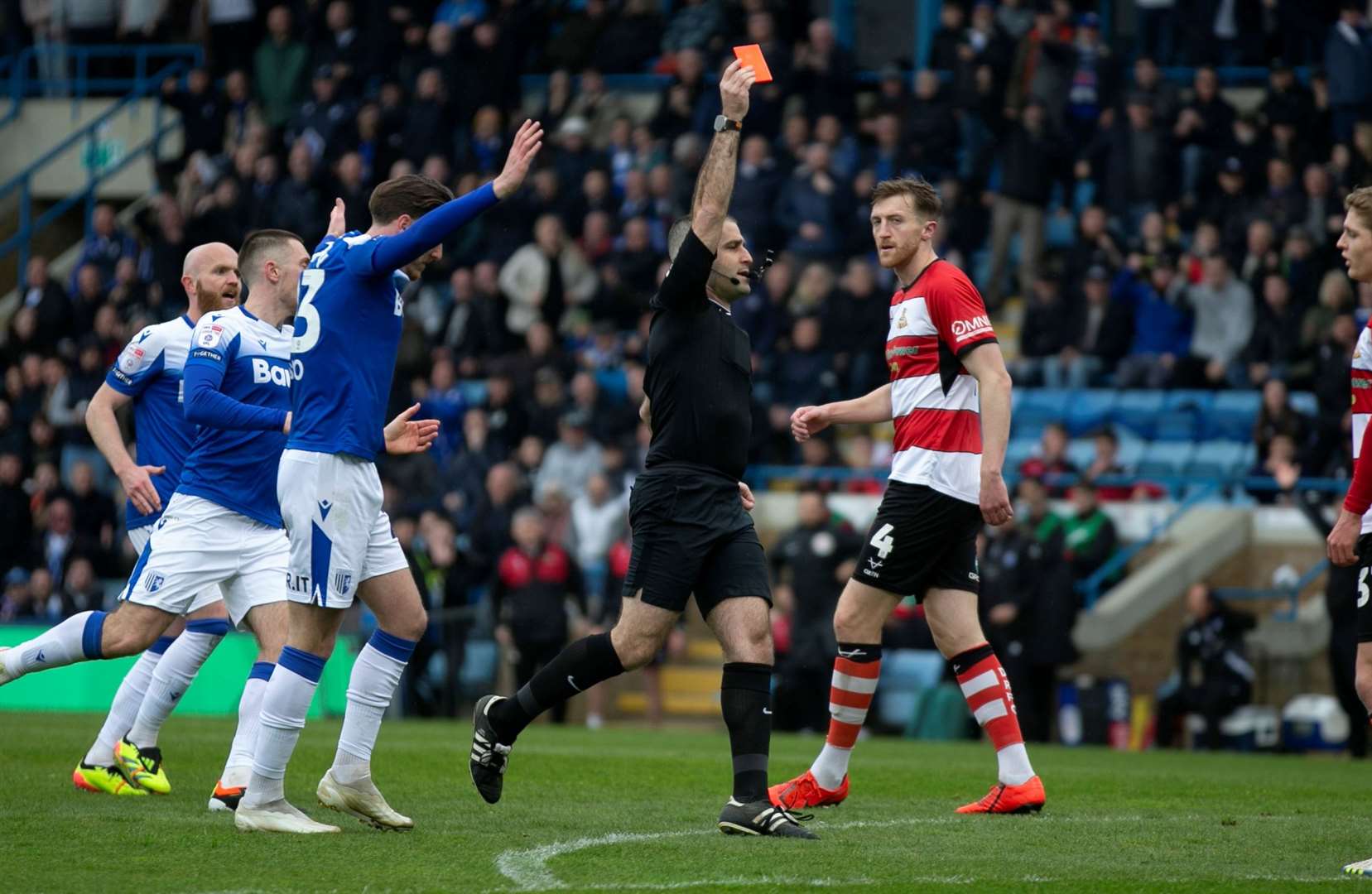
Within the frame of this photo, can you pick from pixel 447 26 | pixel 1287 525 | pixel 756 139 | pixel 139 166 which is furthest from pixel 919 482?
pixel 139 166

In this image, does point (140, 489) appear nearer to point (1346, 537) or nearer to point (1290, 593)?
point (1346, 537)

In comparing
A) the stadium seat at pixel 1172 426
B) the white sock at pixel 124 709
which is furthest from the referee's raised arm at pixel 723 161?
the stadium seat at pixel 1172 426

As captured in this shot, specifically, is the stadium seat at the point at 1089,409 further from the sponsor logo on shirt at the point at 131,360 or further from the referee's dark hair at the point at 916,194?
the sponsor logo on shirt at the point at 131,360

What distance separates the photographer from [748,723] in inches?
290

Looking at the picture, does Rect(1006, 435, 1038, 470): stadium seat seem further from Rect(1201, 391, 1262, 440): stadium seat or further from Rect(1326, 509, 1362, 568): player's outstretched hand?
Rect(1326, 509, 1362, 568): player's outstretched hand

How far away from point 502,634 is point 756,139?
6.01 meters

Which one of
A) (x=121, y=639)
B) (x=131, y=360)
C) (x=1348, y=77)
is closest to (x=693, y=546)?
(x=121, y=639)

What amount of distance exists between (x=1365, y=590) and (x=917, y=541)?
196 centimetres

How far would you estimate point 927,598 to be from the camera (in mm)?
8555

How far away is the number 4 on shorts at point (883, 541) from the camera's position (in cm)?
839

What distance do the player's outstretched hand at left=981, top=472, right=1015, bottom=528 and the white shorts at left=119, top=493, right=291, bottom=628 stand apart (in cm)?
308

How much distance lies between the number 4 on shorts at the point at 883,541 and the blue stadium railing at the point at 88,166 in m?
19.4

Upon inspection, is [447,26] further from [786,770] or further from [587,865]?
[587,865]

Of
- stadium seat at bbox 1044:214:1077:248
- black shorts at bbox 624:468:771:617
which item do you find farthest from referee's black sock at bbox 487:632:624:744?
stadium seat at bbox 1044:214:1077:248
